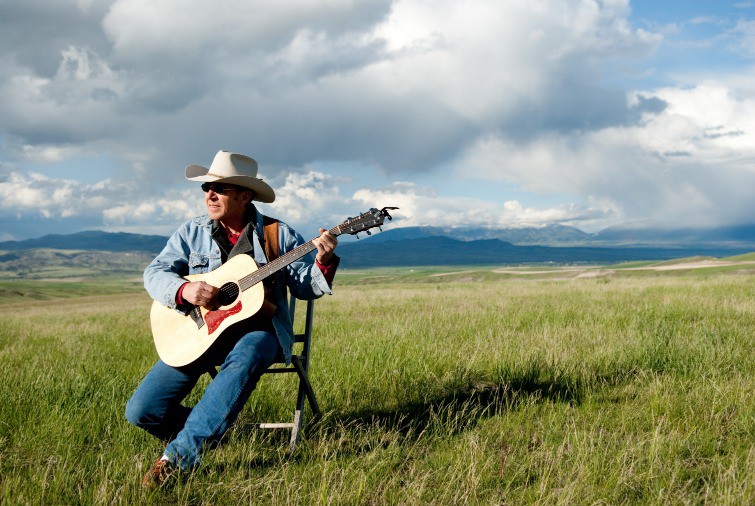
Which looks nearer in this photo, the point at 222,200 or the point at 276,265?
the point at 276,265

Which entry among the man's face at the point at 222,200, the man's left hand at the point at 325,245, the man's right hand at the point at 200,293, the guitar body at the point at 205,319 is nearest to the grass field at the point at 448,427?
the guitar body at the point at 205,319

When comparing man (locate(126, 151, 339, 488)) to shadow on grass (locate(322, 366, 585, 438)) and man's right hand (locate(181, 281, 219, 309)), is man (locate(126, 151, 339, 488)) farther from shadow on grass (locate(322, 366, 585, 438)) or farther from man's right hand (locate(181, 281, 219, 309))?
shadow on grass (locate(322, 366, 585, 438))

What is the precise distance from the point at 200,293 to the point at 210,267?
56 cm

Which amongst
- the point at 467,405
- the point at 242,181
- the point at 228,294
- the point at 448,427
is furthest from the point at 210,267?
the point at 467,405

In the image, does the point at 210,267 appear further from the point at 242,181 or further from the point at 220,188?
the point at 242,181

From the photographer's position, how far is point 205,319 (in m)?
4.29

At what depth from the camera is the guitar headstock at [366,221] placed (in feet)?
13.5

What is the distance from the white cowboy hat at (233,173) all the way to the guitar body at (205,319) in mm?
611

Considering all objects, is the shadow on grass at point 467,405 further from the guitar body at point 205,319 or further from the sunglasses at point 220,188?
the sunglasses at point 220,188

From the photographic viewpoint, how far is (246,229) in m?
4.59

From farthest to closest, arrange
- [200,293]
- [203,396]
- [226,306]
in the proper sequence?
[226,306] → [200,293] → [203,396]

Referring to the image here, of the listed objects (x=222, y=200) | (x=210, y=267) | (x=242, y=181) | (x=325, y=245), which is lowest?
(x=210, y=267)

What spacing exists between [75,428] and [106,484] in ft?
4.64

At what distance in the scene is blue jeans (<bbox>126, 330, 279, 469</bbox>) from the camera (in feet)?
11.9
